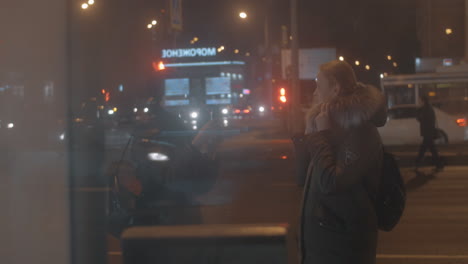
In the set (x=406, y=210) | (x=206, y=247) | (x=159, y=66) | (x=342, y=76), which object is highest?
(x=159, y=66)

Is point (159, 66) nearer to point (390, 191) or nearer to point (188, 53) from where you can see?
point (188, 53)

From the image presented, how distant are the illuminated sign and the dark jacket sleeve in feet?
62.6

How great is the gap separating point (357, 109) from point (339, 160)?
255 mm

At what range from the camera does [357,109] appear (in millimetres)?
2738

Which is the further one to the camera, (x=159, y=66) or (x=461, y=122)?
(x=159, y=66)

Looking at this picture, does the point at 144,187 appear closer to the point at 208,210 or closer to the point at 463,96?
the point at 208,210

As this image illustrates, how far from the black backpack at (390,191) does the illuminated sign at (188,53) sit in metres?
19.1

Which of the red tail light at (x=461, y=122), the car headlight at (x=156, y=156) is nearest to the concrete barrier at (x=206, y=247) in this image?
the car headlight at (x=156, y=156)

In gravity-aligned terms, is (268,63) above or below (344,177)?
above

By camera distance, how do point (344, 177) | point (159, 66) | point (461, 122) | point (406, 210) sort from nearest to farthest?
point (344, 177), point (406, 210), point (461, 122), point (159, 66)

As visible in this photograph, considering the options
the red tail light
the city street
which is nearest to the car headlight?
the city street

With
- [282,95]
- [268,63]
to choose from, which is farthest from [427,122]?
[268,63]

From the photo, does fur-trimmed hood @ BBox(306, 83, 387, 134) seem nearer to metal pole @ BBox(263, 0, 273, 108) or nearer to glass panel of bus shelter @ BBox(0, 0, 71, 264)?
glass panel of bus shelter @ BBox(0, 0, 71, 264)

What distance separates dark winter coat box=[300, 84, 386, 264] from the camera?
8.88ft
